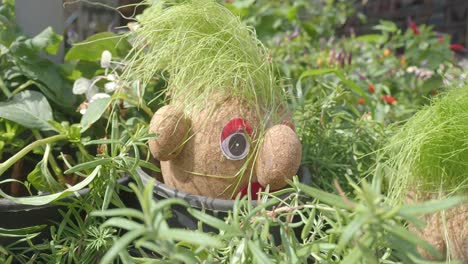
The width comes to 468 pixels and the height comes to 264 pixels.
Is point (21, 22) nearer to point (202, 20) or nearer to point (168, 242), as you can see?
point (202, 20)

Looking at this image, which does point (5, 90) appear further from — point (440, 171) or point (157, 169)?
point (440, 171)

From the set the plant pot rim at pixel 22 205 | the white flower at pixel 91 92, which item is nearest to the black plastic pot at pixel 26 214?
the plant pot rim at pixel 22 205

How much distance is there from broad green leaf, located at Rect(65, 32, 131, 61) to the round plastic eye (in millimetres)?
350

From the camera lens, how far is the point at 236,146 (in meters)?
0.64

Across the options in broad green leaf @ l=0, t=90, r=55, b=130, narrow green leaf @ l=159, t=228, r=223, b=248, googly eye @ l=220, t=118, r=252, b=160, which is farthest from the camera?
broad green leaf @ l=0, t=90, r=55, b=130

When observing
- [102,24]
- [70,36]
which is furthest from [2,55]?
[102,24]

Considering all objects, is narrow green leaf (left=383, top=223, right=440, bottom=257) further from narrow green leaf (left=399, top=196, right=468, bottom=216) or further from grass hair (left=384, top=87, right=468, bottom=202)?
grass hair (left=384, top=87, right=468, bottom=202)

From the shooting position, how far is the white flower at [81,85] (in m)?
0.84

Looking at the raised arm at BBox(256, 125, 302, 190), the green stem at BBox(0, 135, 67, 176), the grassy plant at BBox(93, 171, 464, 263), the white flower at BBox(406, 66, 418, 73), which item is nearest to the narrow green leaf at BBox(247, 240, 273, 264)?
the grassy plant at BBox(93, 171, 464, 263)

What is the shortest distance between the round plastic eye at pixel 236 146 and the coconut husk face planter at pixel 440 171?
0.17 meters

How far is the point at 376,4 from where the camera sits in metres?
3.28

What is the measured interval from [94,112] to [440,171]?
1.43ft

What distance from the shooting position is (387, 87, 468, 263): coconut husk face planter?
1.77 ft

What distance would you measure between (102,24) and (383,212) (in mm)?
1561
